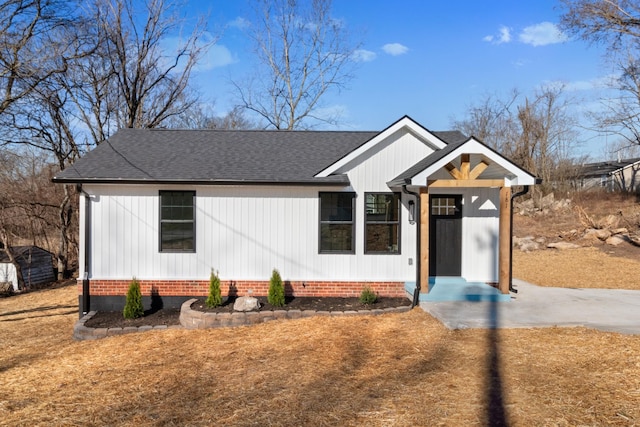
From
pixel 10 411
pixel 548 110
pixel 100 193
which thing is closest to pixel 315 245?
pixel 100 193

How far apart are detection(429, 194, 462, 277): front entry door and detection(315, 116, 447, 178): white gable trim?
1387 mm

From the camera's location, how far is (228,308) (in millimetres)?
9148

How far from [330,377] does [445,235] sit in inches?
238

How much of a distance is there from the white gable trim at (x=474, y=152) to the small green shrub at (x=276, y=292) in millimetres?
3495

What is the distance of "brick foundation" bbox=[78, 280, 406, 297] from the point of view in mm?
10023

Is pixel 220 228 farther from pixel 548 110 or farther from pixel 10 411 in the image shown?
pixel 548 110

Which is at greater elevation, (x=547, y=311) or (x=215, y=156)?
(x=215, y=156)

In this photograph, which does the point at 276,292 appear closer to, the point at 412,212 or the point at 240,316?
the point at 240,316

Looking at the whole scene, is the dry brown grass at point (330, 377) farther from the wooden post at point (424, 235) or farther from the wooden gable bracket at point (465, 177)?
the wooden gable bracket at point (465, 177)

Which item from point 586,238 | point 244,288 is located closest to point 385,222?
point 244,288

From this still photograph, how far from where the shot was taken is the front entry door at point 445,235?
10.7 meters

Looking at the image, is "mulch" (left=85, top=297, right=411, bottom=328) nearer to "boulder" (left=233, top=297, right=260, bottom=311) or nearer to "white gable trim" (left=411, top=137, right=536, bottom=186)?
"boulder" (left=233, top=297, right=260, bottom=311)

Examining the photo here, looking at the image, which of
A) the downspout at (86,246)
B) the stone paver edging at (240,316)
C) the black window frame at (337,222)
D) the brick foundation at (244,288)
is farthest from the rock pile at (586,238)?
the downspout at (86,246)

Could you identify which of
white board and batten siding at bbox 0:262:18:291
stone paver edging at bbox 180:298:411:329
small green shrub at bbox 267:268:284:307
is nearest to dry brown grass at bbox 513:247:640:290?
stone paver edging at bbox 180:298:411:329
